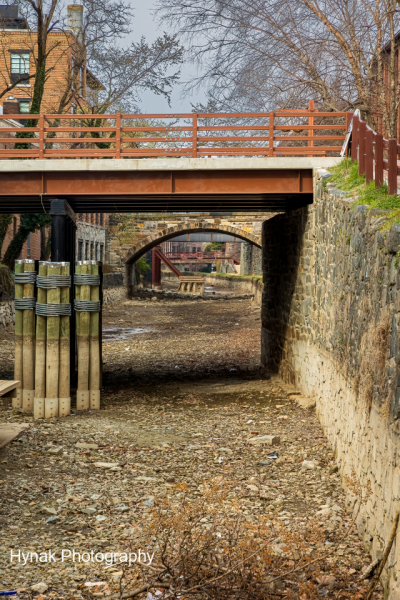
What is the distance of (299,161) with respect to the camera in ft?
42.8

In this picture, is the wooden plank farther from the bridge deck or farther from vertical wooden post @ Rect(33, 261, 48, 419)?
the bridge deck

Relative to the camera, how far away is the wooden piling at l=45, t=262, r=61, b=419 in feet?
35.6

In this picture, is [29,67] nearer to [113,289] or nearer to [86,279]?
[113,289]

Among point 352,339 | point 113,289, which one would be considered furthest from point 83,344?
point 113,289

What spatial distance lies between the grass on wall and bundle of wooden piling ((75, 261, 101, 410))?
4.32 metres

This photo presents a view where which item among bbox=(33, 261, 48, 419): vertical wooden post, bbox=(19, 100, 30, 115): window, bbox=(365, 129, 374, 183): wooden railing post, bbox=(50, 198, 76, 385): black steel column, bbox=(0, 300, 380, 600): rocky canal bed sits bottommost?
bbox=(0, 300, 380, 600): rocky canal bed

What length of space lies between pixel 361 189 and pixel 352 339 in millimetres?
2438

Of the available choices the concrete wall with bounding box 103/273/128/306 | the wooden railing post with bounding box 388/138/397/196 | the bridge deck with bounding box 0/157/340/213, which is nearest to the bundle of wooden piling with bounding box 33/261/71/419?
the bridge deck with bounding box 0/157/340/213

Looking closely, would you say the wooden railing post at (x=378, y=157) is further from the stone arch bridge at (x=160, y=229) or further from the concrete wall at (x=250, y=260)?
the concrete wall at (x=250, y=260)

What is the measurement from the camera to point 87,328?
37.1ft

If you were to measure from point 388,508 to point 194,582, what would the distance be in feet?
5.44

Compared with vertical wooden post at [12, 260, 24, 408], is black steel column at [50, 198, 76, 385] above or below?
above

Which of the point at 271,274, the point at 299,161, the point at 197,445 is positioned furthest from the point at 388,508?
the point at 271,274

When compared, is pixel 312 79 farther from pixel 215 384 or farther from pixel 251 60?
pixel 215 384
